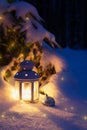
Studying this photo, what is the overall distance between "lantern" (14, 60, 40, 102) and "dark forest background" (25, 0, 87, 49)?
14.0ft

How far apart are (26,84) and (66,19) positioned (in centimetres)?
446

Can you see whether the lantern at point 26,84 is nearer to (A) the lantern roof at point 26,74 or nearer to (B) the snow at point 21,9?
(A) the lantern roof at point 26,74

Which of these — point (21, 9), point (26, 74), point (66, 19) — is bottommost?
point (26, 74)

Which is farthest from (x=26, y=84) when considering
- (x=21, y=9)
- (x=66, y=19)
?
(x=66, y=19)

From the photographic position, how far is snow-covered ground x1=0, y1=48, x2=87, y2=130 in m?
3.62

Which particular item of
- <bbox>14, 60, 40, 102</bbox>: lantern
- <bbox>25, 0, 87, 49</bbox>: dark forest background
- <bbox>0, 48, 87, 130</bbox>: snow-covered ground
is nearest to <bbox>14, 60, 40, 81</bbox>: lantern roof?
<bbox>14, 60, 40, 102</bbox>: lantern

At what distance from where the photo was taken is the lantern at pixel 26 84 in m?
4.26

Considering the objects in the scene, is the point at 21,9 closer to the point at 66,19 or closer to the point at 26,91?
the point at 26,91

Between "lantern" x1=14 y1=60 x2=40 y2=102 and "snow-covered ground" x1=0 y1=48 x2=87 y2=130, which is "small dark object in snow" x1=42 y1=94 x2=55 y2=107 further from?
"lantern" x1=14 y1=60 x2=40 y2=102

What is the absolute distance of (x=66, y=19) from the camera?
8.48 metres

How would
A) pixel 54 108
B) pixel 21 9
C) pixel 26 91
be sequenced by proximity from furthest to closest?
pixel 21 9
pixel 26 91
pixel 54 108

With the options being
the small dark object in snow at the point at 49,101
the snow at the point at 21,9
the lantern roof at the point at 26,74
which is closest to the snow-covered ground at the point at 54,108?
the small dark object in snow at the point at 49,101

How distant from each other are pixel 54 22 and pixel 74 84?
3.52 meters

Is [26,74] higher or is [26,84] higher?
[26,74]
